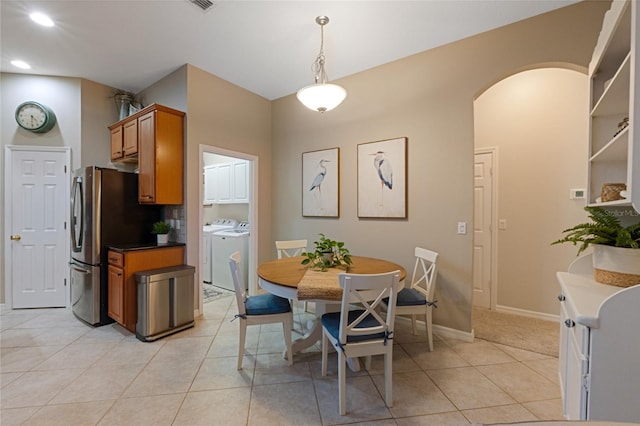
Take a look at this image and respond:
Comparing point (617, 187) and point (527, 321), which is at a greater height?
point (617, 187)

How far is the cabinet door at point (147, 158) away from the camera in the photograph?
9.80 ft

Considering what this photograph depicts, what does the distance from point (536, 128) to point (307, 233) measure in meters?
3.12

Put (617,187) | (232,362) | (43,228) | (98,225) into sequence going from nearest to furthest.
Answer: (617,187) < (232,362) < (98,225) < (43,228)

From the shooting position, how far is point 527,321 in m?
3.13

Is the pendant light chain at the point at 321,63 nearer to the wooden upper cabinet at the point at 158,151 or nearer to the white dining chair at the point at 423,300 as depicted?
the wooden upper cabinet at the point at 158,151

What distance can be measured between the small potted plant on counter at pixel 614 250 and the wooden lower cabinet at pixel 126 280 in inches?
145

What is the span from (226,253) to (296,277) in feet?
8.45

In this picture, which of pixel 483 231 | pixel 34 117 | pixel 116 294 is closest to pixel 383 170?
pixel 483 231

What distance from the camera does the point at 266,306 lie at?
2264 mm

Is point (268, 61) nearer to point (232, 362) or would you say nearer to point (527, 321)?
point (232, 362)

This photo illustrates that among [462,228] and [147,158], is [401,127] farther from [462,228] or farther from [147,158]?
[147,158]

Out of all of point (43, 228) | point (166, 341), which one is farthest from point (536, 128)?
point (43, 228)

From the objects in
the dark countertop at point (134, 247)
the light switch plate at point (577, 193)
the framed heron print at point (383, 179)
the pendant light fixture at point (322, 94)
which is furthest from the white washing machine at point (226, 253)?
the light switch plate at point (577, 193)

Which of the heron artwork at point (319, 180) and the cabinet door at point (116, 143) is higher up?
the cabinet door at point (116, 143)
